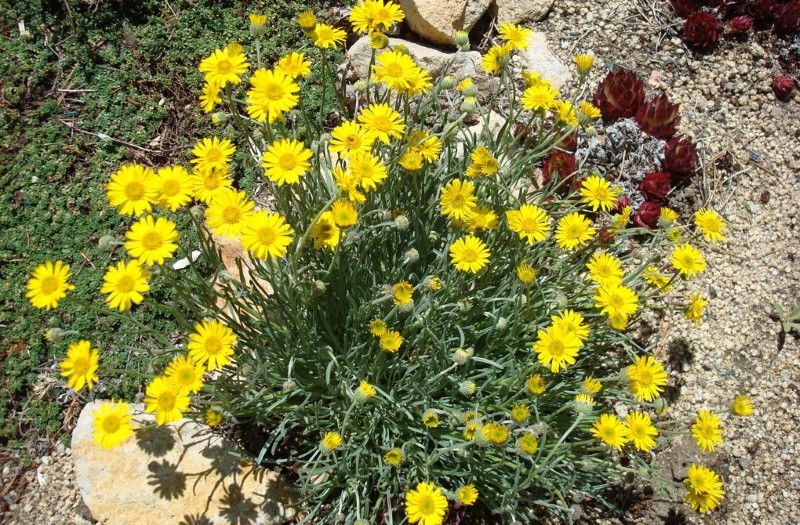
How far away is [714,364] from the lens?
3912 mm

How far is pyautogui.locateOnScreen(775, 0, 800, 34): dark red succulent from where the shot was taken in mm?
4887

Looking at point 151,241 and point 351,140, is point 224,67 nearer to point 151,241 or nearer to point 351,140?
point 351,140

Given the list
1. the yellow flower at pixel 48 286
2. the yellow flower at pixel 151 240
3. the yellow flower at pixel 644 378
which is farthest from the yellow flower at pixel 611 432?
the yellow flower at pixel 48 286

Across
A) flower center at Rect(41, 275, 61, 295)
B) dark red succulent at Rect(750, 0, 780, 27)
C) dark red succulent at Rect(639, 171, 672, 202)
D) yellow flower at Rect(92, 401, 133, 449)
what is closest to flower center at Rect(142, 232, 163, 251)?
flower center at Rect(41, 275, 61, 295)

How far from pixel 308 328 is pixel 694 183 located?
2.97 meters

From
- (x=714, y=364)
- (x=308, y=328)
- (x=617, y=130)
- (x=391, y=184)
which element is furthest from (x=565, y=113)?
(x=714, y=364)

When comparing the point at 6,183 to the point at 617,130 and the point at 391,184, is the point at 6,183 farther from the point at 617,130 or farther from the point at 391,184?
the point at 617,130

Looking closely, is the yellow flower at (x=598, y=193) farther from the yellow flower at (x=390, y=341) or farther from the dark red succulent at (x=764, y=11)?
the dark red succulent at (x=764, y=11)

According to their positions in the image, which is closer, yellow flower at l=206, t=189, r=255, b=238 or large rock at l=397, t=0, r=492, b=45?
yellow flower at l=206, t=189, r=255, b=238

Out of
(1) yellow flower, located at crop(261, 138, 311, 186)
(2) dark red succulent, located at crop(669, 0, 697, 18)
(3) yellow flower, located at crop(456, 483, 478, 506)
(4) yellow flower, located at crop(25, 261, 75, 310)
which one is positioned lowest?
(3) yellow flower, located at crop(456, 483, 478, 506)

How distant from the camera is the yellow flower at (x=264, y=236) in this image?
239cm

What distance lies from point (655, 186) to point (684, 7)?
1725mm

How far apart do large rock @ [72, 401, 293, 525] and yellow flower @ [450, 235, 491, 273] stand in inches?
55.7

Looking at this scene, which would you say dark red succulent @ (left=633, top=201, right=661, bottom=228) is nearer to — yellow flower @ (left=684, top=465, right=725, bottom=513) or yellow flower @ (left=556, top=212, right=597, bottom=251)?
yellow flower @ (left=556, top=212, right=597, bottom=251)
